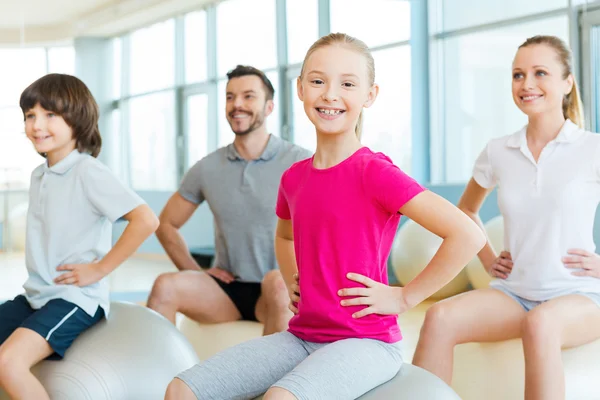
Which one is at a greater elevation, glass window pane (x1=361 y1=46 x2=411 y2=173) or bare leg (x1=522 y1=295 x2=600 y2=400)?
glass window pane (x1=361 y1=46 x2=411 y2=173)

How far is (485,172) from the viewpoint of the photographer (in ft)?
7.75

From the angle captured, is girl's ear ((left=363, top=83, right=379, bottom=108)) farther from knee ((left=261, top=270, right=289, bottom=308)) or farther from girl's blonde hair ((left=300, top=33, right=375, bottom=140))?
knee ((left=261, top=270, right=289, bottom=308))

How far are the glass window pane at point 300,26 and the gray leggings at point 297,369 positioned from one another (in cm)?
453

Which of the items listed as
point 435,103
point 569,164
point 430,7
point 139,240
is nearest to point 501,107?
point 435,103

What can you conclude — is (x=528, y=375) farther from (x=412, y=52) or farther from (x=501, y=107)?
(x=412, y=52)

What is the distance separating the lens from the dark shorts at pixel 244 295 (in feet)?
9.18

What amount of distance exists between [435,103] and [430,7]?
750mm

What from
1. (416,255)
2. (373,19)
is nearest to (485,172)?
(416,255)

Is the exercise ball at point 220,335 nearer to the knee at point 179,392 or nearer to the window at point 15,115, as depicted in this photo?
the knee at point 179,392

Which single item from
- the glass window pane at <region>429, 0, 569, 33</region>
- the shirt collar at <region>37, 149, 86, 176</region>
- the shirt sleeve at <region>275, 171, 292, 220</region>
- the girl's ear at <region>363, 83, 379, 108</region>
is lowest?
the shirt sleeve at <region>275, 171, 292, 220</region>

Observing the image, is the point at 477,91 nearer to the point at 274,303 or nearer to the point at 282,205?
the point at 274,303

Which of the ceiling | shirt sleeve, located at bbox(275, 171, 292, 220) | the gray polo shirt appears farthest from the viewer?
the ceiling

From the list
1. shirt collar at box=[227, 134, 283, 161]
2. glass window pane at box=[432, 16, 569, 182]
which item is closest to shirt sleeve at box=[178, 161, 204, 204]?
shirt collar at box=[227, 134, 283, 161]

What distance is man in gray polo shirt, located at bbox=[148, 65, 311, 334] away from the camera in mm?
2758
